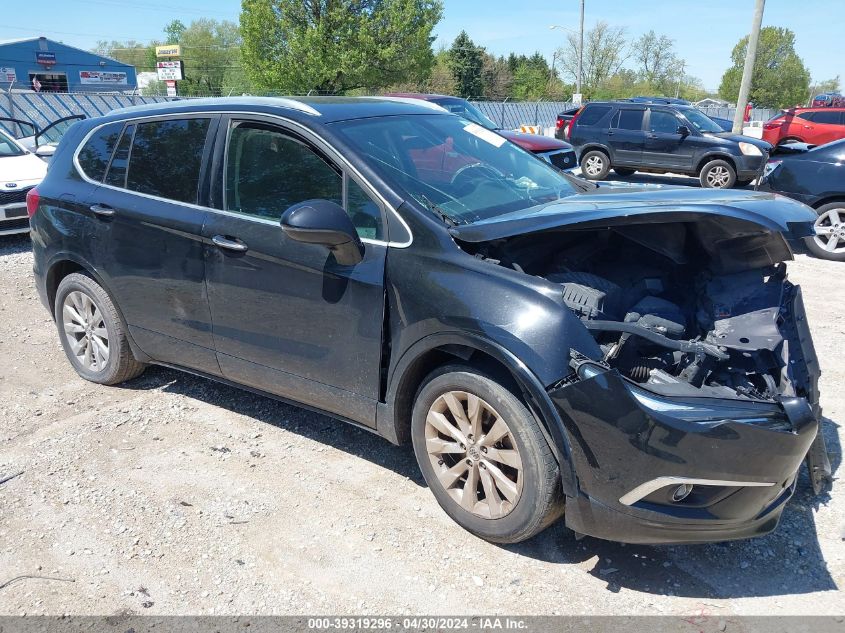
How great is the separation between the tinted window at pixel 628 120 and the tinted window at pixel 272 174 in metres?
13.9

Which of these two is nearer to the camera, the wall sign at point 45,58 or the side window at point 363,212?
the side window at point 363,212

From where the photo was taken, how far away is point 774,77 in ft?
226

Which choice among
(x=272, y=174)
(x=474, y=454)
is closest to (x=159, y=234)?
(x=272, y=174)

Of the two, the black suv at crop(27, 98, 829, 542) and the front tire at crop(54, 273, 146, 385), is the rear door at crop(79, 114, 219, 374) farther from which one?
the front tire at crop(54, 273, 146, 385)

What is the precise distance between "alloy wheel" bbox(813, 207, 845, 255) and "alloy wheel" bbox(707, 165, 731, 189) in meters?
6.73

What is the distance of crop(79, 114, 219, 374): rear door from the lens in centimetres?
394

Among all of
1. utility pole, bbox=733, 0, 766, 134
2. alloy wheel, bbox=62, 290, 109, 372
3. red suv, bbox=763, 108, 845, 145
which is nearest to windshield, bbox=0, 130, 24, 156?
alloy wheel, bbox=62, 290, 109, 372

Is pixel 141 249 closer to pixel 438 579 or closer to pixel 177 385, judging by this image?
pixel 177 385

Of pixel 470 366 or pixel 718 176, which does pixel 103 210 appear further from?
pixel 718 176

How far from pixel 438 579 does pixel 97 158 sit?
3363 millimetres

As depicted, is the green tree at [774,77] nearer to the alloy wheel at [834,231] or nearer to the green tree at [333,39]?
the green tree at [333,39]

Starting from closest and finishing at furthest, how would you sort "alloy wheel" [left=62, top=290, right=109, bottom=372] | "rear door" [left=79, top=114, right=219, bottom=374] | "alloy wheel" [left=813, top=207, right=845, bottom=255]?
"rear door" [left=79, top=114, right=219, bottom=374] < "alloy wheel" [left=62, top=290, right=109, bottom=372] < "alloy wheel" [left=813, top=207, right=845, bottom=255]

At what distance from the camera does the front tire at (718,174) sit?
15.1 metres

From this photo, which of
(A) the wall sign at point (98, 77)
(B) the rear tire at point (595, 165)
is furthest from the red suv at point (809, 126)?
(A) the wall sign at point (98, 77)
